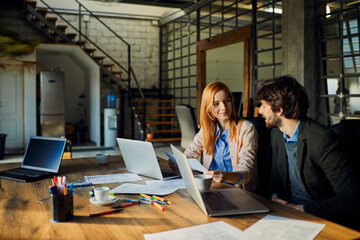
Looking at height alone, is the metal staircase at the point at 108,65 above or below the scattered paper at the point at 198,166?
above

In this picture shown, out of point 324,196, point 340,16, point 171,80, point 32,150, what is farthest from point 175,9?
point 324,196

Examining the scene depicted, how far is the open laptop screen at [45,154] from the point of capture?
206cm

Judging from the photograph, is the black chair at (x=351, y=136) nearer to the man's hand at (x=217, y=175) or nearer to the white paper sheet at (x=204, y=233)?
the man's hand at (x=217, y=175)

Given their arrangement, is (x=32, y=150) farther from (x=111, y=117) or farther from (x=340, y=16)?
(x=111, y=117)

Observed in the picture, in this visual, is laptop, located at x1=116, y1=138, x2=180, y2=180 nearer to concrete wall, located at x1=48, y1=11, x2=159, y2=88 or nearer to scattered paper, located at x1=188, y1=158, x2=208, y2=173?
scattered paper, located at x1=188, y1=158, x2=208, y2=173

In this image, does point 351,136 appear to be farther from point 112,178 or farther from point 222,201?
point 112,178

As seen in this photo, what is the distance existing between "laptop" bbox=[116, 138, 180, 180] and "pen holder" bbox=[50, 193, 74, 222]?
0.63 metres

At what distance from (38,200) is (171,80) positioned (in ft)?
25.9

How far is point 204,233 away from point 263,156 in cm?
125

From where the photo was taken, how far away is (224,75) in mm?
9742

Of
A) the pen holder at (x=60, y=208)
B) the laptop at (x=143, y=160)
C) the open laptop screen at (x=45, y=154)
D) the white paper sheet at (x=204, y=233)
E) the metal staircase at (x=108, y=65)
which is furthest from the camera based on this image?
the metal staircase at (x=108, y=65)

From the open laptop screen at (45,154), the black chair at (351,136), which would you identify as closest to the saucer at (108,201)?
the open laptop screen at (45,154)

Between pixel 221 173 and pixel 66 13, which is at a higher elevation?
pixel 66 13

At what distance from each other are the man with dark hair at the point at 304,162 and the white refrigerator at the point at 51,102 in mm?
6873
